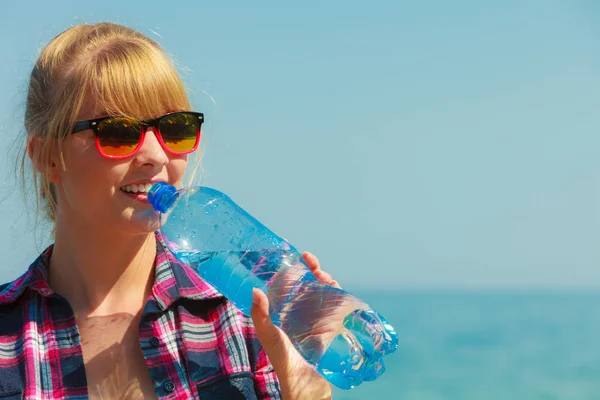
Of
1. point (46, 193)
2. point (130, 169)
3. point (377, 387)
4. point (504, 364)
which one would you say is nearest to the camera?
point (130, 169)

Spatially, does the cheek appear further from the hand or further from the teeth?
the hand

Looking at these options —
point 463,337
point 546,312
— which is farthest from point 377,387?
point 546,312

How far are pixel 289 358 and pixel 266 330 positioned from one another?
12 cm

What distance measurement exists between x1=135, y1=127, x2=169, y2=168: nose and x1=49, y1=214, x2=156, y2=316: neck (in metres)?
0.25

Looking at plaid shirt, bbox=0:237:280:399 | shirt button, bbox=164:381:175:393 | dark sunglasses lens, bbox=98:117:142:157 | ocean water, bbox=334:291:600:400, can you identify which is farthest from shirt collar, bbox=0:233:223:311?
ocean water, bbox=334:291:600:400

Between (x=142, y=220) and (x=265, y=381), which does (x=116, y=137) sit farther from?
(x=265, y=381)

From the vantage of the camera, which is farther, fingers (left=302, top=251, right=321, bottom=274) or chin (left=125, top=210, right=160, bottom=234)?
chin (left=125, top=210, right=160, bottom=234)

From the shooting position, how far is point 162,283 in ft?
7.37

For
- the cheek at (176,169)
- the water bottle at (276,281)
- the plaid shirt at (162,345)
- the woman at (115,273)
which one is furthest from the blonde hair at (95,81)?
the plaid shirt at (162,345)

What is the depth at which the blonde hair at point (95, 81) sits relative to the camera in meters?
2.08

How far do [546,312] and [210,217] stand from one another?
82.1 ft

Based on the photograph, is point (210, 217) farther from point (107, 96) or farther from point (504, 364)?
point (504, 364)

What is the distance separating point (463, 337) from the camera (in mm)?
17406

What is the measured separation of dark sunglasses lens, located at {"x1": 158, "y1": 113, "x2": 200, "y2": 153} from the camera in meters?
2.09
